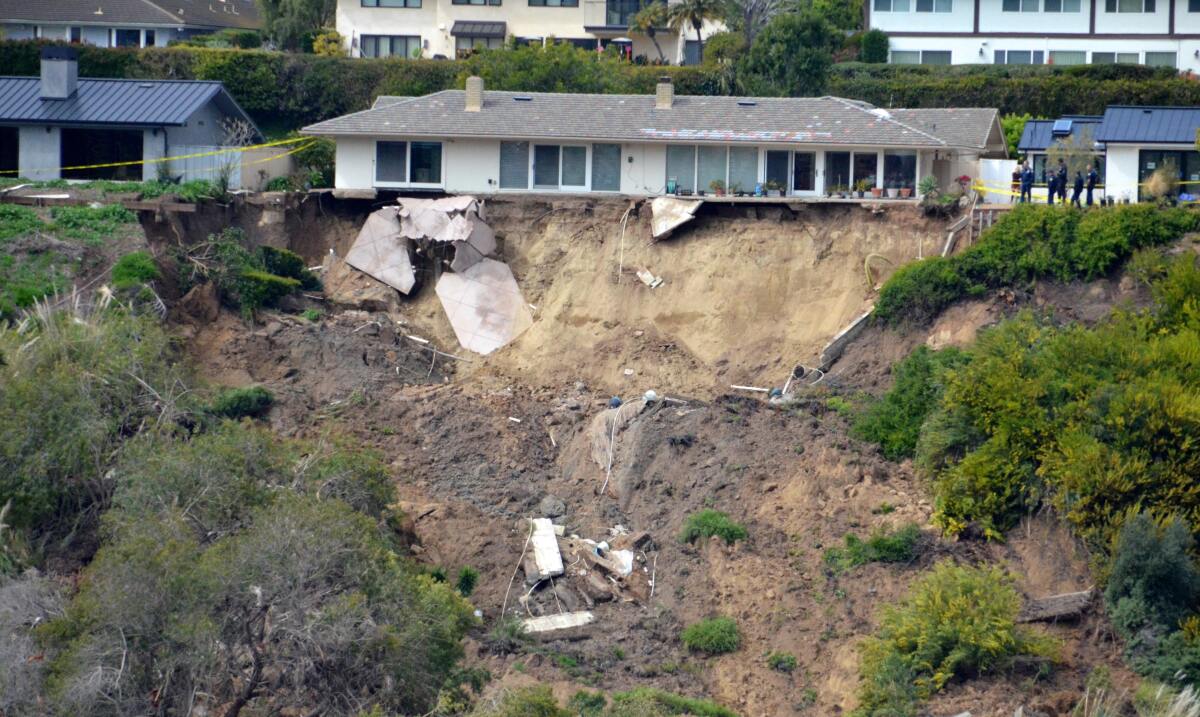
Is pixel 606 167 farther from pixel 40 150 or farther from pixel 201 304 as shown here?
pixel 40 150

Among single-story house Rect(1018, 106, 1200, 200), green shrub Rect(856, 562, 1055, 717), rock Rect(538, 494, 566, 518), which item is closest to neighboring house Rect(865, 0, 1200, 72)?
single-story house Rect(1018, 106, 1200, 200)

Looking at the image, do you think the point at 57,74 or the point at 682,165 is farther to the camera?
the point at 57,74

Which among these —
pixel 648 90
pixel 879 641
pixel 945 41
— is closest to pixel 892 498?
pixel 879 641

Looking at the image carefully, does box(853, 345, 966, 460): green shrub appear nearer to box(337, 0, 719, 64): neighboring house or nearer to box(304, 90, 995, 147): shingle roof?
box(304, 90, 995, 147): shingle roof

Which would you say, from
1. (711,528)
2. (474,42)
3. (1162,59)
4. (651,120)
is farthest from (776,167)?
(1162,59)

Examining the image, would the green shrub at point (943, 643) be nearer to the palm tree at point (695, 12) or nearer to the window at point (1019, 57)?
the palm tree at point (695, 12)

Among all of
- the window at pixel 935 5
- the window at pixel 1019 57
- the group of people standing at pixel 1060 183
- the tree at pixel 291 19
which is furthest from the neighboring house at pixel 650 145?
the tree at pixel 291 19
